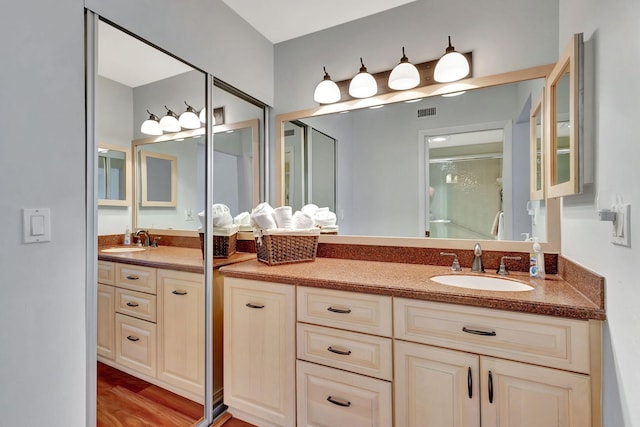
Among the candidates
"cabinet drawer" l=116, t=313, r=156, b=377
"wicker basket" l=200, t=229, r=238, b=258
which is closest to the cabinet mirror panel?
"cabinet drawer" l=116, t=313, r=156, b=377

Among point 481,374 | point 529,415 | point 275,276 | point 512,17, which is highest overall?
point 512,17

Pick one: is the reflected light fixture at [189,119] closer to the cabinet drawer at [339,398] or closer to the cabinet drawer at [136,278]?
the cabinet drawer at [136,278]

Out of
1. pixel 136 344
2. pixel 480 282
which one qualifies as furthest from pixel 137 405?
pixel 480 282

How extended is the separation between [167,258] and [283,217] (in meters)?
0.67

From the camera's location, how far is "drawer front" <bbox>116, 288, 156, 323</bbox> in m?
1.38

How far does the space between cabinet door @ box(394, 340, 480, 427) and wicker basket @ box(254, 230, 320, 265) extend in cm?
82

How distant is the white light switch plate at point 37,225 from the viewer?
1021 millimetres

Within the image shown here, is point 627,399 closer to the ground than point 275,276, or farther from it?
closer to the ground

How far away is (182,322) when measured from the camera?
1.69m

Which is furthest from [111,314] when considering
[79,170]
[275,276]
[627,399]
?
[627,399]

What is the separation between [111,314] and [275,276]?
0.71 metres

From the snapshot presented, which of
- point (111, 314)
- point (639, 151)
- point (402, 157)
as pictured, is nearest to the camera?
point (639, 151)

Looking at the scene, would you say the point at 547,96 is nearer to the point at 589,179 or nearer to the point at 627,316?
the point at 589,179

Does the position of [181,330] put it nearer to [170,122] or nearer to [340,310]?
[340,310]
